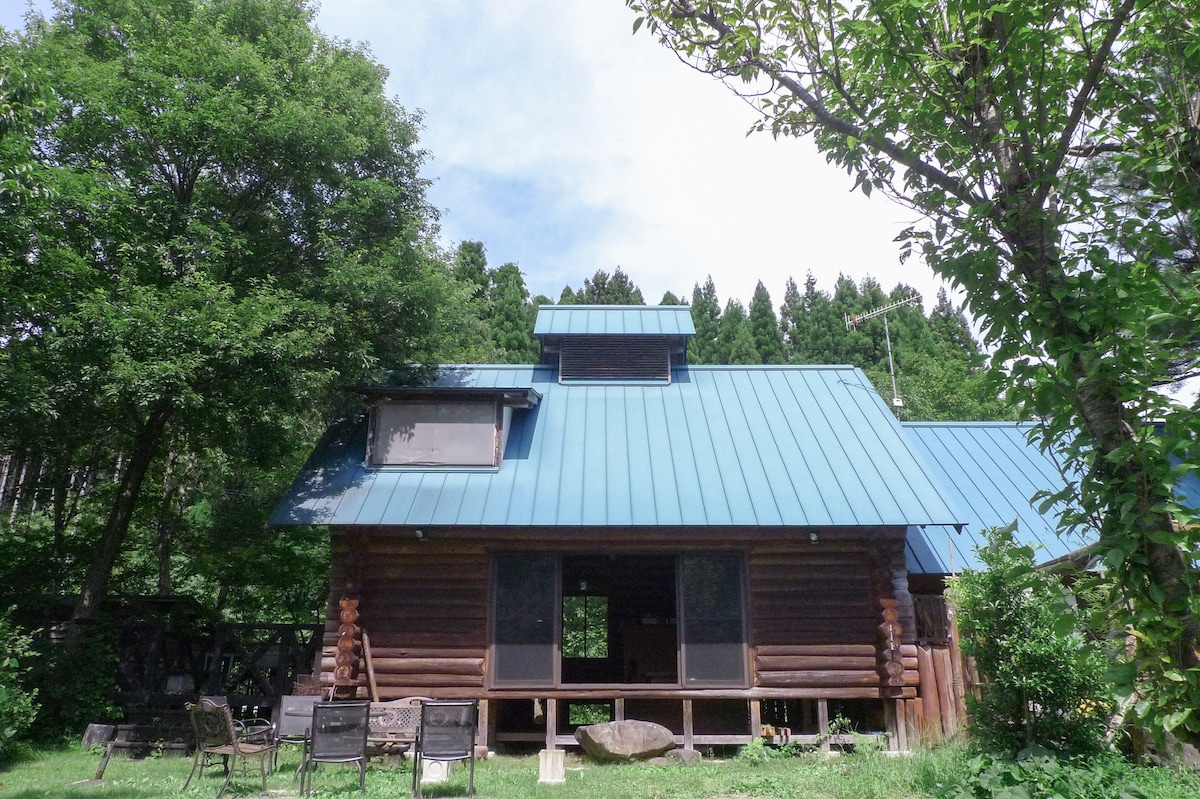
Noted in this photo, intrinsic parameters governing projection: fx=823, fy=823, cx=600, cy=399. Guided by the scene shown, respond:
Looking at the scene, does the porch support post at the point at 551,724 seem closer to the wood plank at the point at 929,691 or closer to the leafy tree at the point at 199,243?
the wood plank at the point at 929,691

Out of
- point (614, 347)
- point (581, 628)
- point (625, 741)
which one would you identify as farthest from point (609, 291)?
point (625, 741)

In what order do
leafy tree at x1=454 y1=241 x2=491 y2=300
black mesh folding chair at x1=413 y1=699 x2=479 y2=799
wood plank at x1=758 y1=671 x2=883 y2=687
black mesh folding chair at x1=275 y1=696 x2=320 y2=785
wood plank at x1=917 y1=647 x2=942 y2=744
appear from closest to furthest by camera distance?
black mesh folding chair at x1=413 y1=699 x2=479 y2=799 < black mesh folding chair at x1=275 y1=696 x2=320 y2=785 < wood plank at x1=917 y1=647 x2=942 y2=744 < wood plank at x1=758 y1=671 x2=883 y2=687 < leafy tree at x1=454 y1=241 x2=491 y2=300

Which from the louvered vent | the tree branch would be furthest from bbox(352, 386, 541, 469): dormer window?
the tree branch

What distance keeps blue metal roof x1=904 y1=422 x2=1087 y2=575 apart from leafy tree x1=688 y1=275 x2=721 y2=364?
25432 millimetres

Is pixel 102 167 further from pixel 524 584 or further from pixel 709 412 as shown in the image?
pixel 709 412

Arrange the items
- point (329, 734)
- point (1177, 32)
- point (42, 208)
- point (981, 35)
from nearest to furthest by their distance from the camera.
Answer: point (1177, 32), point (981, 35), point (329, 734), point (42, 208)

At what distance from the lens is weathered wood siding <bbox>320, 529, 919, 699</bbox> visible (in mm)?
12664

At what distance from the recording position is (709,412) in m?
16.1

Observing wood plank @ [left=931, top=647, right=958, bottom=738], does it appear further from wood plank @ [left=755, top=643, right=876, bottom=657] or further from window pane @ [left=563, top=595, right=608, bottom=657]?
window pane @ [left=563, top=595, right=608, bottom=657]

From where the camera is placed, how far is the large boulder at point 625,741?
38.5ft

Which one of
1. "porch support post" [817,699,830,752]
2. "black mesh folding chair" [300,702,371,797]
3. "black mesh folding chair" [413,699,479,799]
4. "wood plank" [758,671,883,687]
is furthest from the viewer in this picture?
"wood plank" [758,671,883,687]

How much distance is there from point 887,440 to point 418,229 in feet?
33.2

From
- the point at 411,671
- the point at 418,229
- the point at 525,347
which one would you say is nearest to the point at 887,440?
the point at 411,671

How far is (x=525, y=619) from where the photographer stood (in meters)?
12.9
